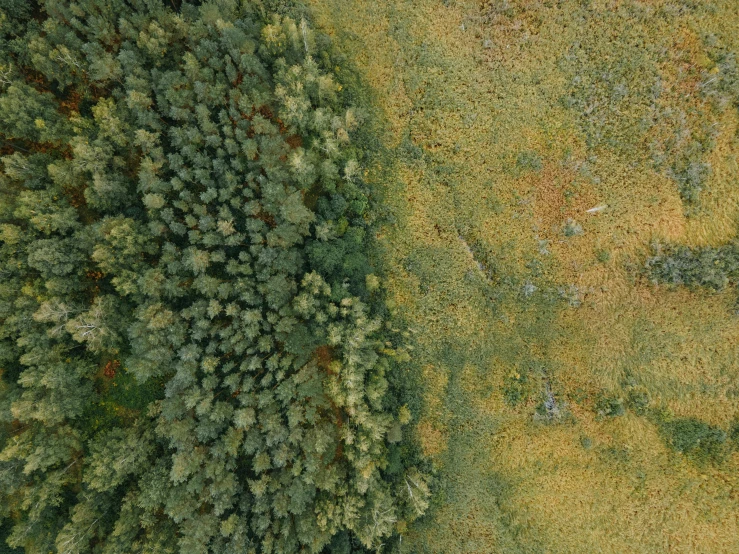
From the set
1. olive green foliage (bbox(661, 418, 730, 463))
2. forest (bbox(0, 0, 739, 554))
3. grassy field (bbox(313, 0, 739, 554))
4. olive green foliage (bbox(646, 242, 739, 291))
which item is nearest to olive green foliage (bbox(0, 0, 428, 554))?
forest (bbox(0, 0, 739, 554))

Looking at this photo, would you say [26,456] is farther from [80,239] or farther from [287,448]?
[287,448]

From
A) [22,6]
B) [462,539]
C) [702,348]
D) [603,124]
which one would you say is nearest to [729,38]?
[603,124]

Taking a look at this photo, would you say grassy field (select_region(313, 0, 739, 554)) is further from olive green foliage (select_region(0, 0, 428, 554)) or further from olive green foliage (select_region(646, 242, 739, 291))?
olive green foliage (select_region(0, 0, 428, 554))

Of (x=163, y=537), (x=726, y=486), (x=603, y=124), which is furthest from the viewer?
(x=603, y=124)

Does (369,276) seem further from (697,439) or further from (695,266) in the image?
(697,439)

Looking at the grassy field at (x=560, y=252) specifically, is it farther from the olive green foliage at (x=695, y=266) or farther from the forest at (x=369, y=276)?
the olive green foliage at (x=695, y=266)
